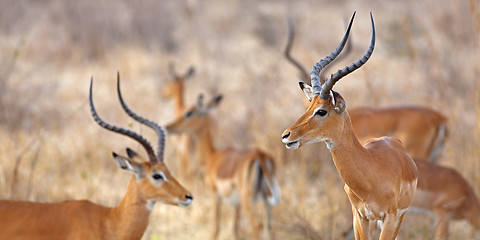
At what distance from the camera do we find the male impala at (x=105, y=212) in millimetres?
4133

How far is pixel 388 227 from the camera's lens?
3047 mm

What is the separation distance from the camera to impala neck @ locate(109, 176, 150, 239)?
4.31 m

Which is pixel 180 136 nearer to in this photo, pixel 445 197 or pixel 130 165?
pixel 445 197

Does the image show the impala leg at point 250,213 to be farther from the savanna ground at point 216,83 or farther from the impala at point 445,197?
the impala at point 445,197

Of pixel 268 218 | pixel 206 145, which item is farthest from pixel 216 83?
pixel 268 218

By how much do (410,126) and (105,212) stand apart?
13.6ft

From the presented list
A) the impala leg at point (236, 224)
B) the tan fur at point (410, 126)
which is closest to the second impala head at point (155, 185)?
the impala leg at point (236, 224)

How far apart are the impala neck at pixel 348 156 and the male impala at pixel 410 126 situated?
13.5ft

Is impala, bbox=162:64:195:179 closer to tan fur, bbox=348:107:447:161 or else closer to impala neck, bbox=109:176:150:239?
tan fur, bbox=348:107:447:161

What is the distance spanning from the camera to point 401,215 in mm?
3201

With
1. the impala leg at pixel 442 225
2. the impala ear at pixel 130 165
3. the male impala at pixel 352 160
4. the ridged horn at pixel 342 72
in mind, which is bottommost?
the impala leg at pixel 442 225

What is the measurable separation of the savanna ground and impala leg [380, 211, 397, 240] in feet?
6.22

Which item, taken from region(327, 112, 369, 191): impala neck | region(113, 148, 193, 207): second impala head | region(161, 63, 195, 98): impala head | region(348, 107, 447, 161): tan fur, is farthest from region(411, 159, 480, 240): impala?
region(161, 63, 195, 98): impala head

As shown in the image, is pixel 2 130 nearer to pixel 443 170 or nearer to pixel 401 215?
pixel 443 170
